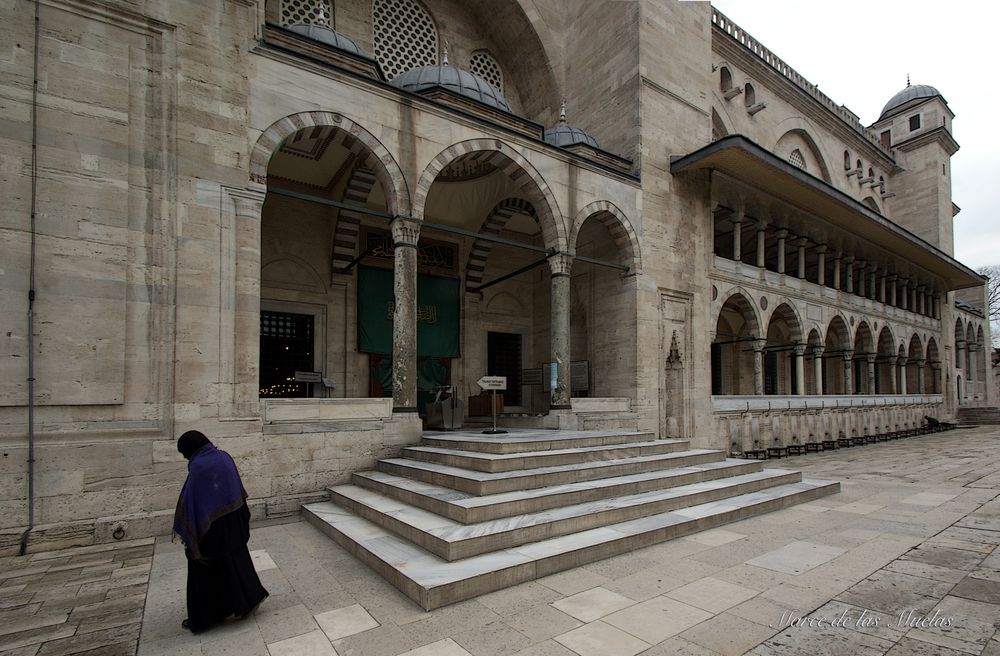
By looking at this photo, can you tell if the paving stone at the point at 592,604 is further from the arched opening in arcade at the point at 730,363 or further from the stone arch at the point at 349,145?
the arched opening in arcade at the point at 730,363

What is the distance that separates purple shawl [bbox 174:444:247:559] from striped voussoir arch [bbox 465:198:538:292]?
10.2 meters

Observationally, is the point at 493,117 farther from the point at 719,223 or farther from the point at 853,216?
the point at 853,216

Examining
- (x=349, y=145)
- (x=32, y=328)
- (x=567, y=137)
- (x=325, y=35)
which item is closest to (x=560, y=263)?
(x=567, y=137)

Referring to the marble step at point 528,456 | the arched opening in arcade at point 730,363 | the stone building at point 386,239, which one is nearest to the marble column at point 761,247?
the stone building at point 386,239

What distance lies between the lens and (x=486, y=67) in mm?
14609

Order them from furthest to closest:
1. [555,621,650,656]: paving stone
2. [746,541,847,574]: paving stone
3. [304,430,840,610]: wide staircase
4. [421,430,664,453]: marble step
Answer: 1. [421,430,664,453]: marble step
2. [746,541,847,574]: paving stone
3. [304,430,840,610]: wide staircase
4. [555,621,650,656]: paving stone

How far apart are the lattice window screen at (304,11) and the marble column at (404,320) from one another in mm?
6140

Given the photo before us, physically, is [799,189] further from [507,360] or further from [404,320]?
[404,320]

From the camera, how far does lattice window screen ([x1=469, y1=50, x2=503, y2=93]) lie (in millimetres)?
14258

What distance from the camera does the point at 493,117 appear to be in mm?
10070

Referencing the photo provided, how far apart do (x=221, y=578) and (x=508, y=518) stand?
2594 mm

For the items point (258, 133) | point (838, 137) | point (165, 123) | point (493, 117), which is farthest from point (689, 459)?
point (838, 137)

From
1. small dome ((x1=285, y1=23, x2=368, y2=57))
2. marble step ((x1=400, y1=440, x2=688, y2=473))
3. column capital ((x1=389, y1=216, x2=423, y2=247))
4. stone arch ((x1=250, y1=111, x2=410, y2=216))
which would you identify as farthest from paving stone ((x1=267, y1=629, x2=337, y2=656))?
small dome ((x1=285, y1=23, x2=368, y2=57))

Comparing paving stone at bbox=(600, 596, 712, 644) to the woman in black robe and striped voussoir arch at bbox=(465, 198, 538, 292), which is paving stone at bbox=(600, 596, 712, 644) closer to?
the woman in black robe
